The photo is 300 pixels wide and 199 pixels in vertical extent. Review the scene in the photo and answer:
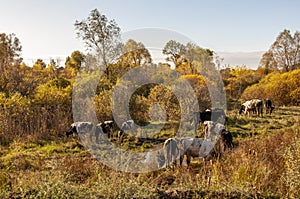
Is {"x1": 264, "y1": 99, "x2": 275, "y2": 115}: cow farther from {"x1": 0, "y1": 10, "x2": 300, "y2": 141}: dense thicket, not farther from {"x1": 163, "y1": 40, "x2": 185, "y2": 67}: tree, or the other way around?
{"x1": 163, "y1": 40, "x2": 185, "y2": 67}: tree

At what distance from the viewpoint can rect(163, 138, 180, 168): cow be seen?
7.39m

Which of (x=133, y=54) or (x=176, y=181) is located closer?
(x=176, y=181)

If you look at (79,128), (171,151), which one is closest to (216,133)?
(171,151)

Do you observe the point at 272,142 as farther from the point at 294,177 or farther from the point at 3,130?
the point at 3,130

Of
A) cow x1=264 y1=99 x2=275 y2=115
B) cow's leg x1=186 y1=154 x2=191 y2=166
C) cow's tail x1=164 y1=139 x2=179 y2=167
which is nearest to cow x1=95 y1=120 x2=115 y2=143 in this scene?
cow's tail x1=164 y1=139 x2=179 y2=167

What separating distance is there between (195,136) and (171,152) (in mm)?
3571

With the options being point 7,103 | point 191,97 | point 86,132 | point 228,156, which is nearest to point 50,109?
point 7,103

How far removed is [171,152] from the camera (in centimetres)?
765

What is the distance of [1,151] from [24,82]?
665 centimetres

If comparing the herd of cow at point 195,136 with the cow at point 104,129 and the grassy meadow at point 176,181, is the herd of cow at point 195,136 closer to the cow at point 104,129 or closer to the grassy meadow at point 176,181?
the cow at point 104,129

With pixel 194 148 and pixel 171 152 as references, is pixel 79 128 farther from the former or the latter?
pixel 194 148

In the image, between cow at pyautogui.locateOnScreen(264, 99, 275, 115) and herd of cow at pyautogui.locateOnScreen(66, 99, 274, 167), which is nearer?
herd of cow at pyautogui.locateOnScreen(66, 99, 274, 167)

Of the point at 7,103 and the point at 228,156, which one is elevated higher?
the point at 7,103

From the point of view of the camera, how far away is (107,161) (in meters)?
6.71
